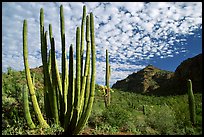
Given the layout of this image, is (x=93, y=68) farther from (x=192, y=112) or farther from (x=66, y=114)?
(x=192, y=112)

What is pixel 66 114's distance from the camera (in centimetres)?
699

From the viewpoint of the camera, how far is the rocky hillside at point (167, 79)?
3219cm

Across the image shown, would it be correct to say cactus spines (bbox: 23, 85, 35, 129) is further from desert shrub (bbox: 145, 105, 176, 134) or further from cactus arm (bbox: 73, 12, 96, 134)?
desert shrub (bbox: 145, 105, 176, 134)

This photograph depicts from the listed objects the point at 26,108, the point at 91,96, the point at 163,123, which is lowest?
the point at 163,123

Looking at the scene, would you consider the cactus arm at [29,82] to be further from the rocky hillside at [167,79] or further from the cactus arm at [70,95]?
the rocky hillside at [167,79]

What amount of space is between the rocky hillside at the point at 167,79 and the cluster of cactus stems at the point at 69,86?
870 inches

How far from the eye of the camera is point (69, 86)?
265 inches

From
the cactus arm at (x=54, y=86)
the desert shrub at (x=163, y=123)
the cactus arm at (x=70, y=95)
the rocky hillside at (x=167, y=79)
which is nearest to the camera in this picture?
the cactus arm at (x=70, y=95)

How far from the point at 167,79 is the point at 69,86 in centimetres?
3863

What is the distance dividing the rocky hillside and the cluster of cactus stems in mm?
22103

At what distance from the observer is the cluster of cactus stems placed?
674 centimetres

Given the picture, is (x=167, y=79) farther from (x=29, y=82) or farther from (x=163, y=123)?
(x=29, y=82)

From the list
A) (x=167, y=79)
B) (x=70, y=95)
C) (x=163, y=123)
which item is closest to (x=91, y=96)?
(x=70, y=95)

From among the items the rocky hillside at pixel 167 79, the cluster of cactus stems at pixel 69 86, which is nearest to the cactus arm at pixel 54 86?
the cluster of cactus stems at pixel 69 86
